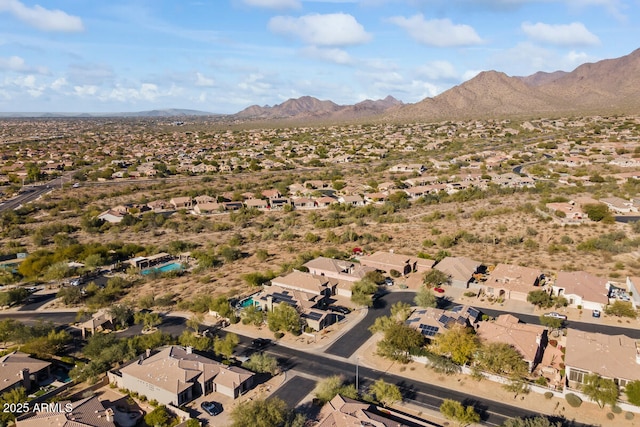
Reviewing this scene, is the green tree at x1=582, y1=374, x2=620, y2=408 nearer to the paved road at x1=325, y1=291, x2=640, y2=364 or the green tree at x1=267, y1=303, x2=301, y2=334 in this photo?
the paved road at x1=325, y1=291, x2=640, y2=364

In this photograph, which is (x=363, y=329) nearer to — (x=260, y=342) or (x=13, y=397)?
(x=260, y=342)

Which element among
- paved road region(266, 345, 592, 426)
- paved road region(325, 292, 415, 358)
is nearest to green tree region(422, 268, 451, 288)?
paved road region(325, 292, 415, 358)

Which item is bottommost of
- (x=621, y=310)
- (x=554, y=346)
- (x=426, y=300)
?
(x=554, y=346)

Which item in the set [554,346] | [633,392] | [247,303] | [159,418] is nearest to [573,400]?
[633,392]

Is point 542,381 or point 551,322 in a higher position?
point 551,322

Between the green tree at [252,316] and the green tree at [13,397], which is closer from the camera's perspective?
the green tree at [13,397]

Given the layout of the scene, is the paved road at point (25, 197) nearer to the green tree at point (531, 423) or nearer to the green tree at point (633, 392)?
the green tree at point (531, 423)

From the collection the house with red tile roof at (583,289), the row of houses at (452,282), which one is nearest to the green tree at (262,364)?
the row of houses at (452,282)
